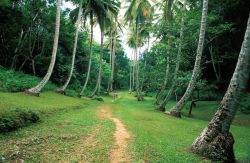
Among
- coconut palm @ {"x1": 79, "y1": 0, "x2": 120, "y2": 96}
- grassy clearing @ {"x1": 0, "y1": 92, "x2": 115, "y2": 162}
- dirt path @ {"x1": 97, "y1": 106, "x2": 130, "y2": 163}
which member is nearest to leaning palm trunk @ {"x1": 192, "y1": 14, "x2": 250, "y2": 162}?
dirt path @ {"x1": 97, "y1": 106, "x2": 130, "y2": 163}

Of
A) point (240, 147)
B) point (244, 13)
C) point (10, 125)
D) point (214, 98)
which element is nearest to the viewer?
point (10, 125)

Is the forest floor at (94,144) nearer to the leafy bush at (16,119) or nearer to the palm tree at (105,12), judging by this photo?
the leafy bush at (16,119)

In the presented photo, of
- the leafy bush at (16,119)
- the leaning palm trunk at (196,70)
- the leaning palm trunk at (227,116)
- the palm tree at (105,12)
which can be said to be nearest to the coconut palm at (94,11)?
the palm tree at (105,12)

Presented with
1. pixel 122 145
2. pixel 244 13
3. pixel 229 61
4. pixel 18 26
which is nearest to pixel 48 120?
pixel 122 145

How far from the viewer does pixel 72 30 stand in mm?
34625

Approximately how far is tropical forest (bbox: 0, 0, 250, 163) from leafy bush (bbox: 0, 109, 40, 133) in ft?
0.14

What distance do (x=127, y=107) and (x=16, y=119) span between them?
15.7 m

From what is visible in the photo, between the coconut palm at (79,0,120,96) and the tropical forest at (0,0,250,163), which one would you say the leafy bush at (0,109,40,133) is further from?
the coconut palm at (79,0,120,96)

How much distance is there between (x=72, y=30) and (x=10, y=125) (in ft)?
88.2

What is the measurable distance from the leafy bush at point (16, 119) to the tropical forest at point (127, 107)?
0.14ft

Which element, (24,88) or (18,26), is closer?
(24,88)

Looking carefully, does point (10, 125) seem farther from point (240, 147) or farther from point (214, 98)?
point (214, 98)

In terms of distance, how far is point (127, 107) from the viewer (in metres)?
24.9

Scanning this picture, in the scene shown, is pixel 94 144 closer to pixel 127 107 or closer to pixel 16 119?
pixel 16 119
